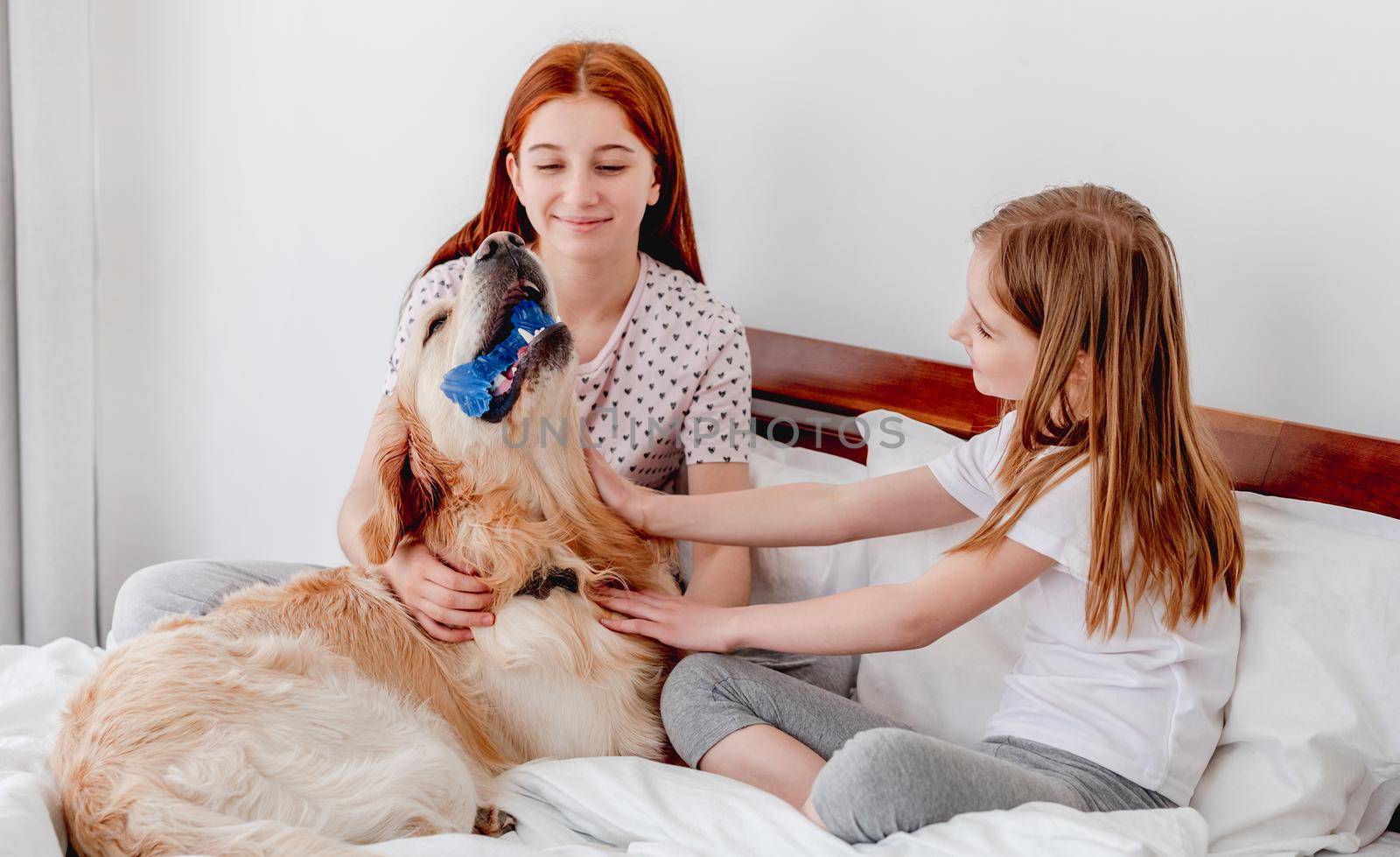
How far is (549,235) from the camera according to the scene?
6.09 feet

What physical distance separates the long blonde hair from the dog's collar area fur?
510 millimetres

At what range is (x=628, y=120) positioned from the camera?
1830 millimetres

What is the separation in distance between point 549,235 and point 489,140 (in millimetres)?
754

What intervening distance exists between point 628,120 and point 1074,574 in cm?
99

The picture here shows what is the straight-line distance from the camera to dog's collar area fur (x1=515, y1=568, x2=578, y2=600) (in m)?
1.50

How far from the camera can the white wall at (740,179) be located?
1645mm

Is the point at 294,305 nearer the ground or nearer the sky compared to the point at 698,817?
nearer the sky

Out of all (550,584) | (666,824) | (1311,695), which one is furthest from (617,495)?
(1311,695)

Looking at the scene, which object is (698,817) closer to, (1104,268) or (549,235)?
(1104,268)

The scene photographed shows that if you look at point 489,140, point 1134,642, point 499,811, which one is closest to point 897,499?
point 1134,642

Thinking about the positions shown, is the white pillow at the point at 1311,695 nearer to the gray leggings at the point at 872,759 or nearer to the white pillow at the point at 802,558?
the gray leggings at the point at 872,759

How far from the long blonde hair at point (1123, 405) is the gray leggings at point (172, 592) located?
1157 mm

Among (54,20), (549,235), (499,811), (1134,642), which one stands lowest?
(499,811)

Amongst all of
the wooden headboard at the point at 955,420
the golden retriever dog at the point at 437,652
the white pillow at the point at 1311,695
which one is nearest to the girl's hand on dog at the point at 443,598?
the golden retriever dog at the point at 437,652
